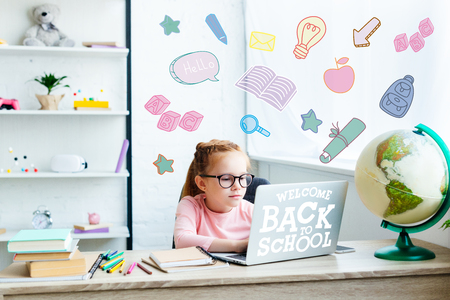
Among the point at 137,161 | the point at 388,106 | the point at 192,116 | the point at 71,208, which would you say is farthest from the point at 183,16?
the point at 388,106

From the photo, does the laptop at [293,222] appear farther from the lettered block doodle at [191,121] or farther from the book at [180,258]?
the lettered block doodle at [191,121]

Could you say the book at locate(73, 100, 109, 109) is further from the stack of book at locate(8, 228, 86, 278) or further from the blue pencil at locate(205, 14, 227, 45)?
the stack of book at locate(8, 228, 86, 278)

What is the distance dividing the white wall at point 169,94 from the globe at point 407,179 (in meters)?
1.96

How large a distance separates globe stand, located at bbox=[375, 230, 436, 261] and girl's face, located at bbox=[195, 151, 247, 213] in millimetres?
426

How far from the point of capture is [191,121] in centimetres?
312

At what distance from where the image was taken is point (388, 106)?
164cm

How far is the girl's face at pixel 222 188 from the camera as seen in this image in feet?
4.29

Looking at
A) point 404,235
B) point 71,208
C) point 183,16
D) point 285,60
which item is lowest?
point 71,208

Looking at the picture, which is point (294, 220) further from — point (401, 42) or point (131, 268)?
point (401, 42)

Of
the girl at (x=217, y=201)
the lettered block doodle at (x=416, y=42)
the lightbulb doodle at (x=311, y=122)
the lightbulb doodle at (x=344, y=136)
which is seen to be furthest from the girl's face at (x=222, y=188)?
the lightbulb doodle at (x=311, y=122)

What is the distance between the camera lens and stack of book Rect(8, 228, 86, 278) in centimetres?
97

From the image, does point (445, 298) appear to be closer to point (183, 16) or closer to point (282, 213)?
point (282, 213)

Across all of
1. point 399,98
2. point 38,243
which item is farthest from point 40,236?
point 399,98

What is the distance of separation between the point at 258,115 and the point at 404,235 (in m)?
1.83
